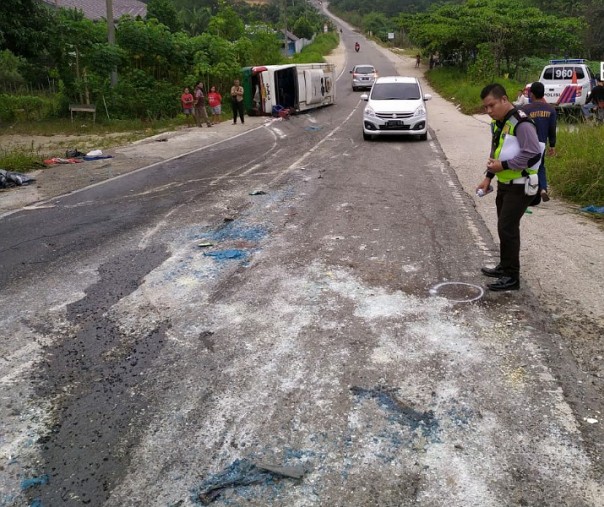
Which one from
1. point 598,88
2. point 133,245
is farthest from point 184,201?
point 598,88

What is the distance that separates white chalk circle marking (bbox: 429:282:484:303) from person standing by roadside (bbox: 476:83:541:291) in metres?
0.16

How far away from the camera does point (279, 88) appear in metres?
25.1

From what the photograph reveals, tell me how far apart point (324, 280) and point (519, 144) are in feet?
7.09

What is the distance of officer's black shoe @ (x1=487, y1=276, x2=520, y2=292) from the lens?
5.21 m

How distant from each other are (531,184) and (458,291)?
116 cm

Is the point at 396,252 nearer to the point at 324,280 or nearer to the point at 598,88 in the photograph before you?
the point at 324,280

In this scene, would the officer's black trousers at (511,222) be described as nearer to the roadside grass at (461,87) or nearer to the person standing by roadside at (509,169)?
the person standing by roadside at (509,169)

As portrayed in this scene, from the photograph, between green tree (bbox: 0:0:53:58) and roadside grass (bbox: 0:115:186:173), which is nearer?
roadside grass (bbox: 0:115:186:173)

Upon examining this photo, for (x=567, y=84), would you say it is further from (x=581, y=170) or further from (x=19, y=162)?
(x=19, y=162)

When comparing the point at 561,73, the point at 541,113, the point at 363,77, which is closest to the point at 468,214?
the point at 541,113

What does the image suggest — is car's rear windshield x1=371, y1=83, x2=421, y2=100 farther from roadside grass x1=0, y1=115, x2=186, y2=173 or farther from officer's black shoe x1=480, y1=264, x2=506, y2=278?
officer's black shoe x1=480, y1=264, x2=506, y2=278

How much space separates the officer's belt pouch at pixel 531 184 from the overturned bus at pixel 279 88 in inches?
812

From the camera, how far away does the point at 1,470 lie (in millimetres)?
3061

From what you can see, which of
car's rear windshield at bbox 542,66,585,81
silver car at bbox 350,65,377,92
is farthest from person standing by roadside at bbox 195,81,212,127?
silver car at bbox 350,65,377,92
